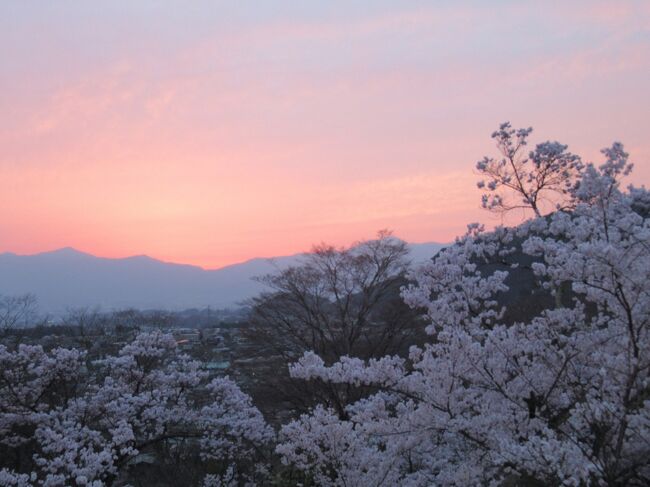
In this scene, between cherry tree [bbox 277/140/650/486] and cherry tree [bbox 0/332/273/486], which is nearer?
cherry tree [bbox 277/140/650/486]

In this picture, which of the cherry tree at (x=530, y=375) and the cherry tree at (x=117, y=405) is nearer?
the cherry tree at (x=530, y=375)

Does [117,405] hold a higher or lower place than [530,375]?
lower

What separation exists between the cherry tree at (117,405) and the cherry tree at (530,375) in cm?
248

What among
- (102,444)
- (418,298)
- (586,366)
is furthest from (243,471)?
(586,366)

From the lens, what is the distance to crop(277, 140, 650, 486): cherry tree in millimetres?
4828

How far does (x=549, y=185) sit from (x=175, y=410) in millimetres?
8075

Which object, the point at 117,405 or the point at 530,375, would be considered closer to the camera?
the point at 530,375

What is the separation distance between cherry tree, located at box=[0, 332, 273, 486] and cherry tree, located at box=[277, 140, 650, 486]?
248cm

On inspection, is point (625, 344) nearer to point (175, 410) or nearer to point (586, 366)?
point (586, 366)

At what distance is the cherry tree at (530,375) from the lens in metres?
4.83

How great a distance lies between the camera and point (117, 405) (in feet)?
33.6

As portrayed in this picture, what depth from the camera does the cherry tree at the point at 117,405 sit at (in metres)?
10.1

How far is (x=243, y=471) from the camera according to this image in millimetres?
16859

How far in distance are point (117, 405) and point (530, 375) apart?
23.8 ft
